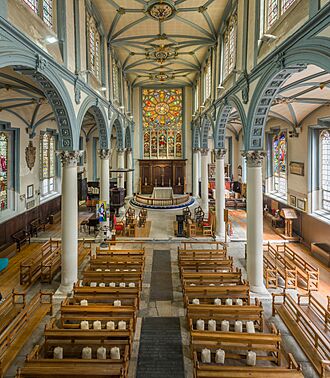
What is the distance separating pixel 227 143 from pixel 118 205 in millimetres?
18362

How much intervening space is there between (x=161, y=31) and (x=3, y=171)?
42.2 ft

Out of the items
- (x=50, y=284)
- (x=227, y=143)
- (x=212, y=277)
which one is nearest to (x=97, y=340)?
(x=212, y=277)

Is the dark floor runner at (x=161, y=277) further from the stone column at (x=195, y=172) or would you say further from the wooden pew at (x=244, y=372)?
the stone column at (x=195, y=172)

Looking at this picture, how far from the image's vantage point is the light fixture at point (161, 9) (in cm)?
1460

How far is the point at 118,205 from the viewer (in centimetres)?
2273

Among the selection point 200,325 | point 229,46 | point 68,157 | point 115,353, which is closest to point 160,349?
point 200,325

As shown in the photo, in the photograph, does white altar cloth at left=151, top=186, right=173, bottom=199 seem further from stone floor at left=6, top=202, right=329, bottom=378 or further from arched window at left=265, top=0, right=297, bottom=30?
arched window at left=265, top=0, right=297, bottom=30

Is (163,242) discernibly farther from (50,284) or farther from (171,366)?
(171,366)

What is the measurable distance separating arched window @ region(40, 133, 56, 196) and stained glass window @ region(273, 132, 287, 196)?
17.4 metres

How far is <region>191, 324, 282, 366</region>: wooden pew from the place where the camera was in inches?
271

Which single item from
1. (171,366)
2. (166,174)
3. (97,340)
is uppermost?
(166,174)

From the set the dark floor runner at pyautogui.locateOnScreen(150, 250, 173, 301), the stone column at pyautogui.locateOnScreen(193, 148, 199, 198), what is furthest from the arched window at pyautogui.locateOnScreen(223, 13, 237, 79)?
the stone column at pyautogui.locateOnScreen(193, 148, 199, 198)

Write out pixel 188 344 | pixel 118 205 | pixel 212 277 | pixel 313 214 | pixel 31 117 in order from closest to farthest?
pixel 188 344 → pixel 212 277 → pixel 313 214 → pixel 31 117 → pixel 118 205

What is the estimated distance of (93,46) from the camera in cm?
1576
